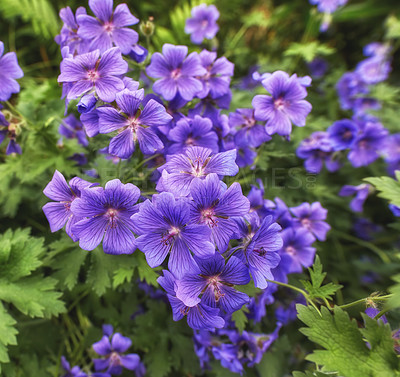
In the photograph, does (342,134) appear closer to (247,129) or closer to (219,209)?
(247,129)

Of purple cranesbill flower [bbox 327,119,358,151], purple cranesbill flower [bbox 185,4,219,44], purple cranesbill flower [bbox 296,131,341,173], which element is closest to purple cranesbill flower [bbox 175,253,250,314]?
purple cranesbill flower [bbox 296,131,341,173]

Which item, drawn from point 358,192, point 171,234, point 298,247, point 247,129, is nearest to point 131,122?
point 171,234

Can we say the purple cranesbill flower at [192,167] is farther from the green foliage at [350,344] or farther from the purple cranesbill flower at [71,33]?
the purple cranesbill flower at [71,33]

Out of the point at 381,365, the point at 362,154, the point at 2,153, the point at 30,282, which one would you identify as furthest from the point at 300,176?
the point at 2,153

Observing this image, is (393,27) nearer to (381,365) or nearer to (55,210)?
(381,365)

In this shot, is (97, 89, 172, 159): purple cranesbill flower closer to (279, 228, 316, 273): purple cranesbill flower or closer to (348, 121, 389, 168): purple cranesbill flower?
(279, 228, 316, 273): purple cranesbill flower

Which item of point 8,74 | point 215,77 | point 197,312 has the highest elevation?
point 8,74
